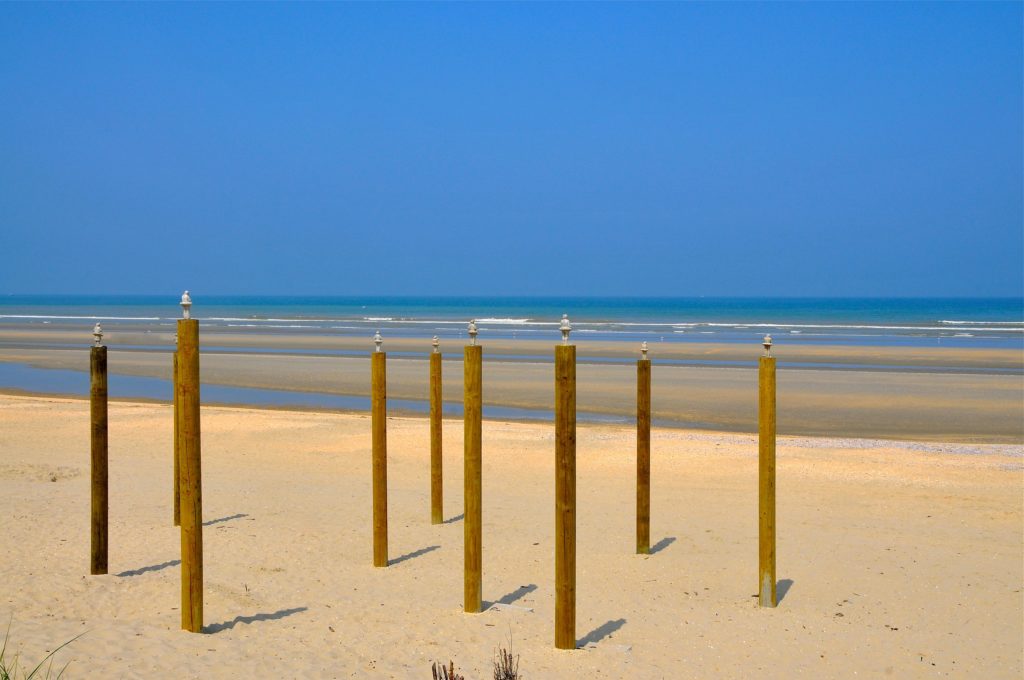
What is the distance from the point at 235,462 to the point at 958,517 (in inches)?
332

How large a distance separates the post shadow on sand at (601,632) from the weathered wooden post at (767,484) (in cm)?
110

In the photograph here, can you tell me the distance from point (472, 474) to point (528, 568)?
165cm

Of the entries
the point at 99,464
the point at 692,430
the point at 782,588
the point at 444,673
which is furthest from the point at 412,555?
the point at 692,430

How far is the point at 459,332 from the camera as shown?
5434cm

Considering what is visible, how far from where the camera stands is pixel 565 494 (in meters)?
6.04

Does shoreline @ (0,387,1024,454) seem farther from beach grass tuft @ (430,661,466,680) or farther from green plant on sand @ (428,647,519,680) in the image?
beach grass tuft @ (430,661,466,680)

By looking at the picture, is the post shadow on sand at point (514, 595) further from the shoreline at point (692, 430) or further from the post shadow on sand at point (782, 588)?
the shoreline at point (692, 430)

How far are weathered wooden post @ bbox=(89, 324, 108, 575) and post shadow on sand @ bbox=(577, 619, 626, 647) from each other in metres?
3.74

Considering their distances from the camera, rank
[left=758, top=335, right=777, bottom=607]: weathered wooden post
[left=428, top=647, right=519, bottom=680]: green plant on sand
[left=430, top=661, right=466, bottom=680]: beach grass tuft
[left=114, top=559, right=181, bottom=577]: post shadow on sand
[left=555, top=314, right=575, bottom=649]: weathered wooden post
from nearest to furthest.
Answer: [left=430, top=661, right=466, bottom=680]: beach grass tuft < [left=428, top=647, right=519, bottom=680]: green plant on sand < [left=555, top=314, right=575, bottom=649]: weathered wooden post < [left=758, top=335, right=777, bottom=607]: weathered wooden post < [left=114, top=559, right=181, bottom=577]: post shadow on sand

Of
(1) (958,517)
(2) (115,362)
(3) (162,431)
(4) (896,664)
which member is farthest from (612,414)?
(2) (115,362)

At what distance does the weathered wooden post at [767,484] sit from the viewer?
695 centimetres

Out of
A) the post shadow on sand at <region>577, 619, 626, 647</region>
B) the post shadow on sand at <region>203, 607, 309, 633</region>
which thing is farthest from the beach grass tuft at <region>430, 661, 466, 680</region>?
the post shadow on sand at <region>203, 607, 309, 633</region>

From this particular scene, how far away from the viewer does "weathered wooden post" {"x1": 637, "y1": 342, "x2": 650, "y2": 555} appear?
8.38 meters

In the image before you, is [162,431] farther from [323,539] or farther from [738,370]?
[738,370]
